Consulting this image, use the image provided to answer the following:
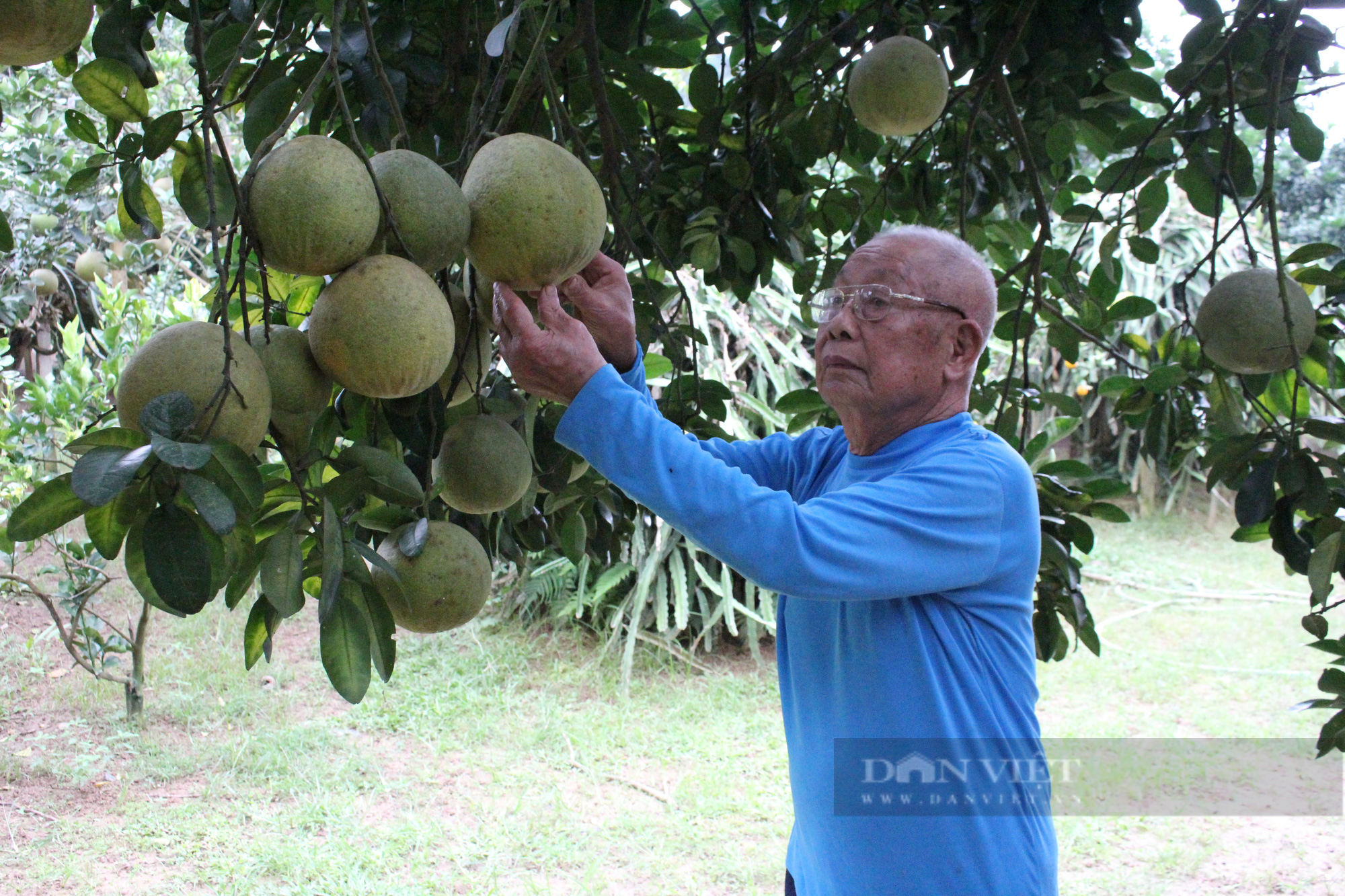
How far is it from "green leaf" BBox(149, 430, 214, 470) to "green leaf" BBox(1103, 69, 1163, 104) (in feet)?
5.25

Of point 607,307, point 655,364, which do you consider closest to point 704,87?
point 655,364

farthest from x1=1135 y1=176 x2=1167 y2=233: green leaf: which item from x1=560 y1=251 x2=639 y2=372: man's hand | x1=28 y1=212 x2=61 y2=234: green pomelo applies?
x1=28 y1=212 x2=61 y2=234: green pomelo

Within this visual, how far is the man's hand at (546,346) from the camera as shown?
100cm

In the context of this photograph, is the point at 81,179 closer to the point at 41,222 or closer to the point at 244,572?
the point at 244,572

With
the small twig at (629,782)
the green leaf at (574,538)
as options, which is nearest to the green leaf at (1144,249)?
the green leaf at (574,538)

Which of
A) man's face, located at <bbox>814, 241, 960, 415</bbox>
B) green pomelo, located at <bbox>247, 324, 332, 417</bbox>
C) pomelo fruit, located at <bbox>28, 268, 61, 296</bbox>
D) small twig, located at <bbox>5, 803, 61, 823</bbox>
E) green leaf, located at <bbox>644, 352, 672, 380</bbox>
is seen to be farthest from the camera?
pomelo fruit, located at <bbox>28, 268, 61, 296</bbox>

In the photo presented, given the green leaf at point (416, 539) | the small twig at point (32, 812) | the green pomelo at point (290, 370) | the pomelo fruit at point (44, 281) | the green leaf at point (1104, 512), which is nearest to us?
the green pomelo at point (290, 370)

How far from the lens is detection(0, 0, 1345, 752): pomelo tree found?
0.84m

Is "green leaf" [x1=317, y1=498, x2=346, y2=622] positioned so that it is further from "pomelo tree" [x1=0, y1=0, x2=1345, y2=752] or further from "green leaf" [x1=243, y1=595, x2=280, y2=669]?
"green leaf" [x1=243, y1=595, x2=280, y2=669]

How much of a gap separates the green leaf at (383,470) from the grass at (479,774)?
6.68 ft

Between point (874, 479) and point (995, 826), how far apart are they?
401 millimetres

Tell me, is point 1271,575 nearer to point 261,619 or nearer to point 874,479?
point 874,479

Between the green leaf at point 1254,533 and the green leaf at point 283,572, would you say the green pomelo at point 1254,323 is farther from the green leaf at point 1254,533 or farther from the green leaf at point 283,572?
the green leaf at point 283,572

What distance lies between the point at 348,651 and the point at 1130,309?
164 centimetres
